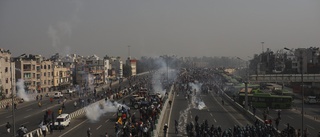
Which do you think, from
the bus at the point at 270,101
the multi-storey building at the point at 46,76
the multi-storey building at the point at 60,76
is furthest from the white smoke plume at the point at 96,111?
the multi-storey building at the point at 60,76

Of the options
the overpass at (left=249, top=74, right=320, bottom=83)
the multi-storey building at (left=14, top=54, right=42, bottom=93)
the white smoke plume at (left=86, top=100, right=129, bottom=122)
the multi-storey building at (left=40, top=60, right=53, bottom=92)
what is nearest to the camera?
the white smoke plume at (left=86, top=100, right=129, bottom=122)

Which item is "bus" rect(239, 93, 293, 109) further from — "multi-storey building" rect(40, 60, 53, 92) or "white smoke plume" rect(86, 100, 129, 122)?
"multi-storey building" rect(40, 60, 53, 92)

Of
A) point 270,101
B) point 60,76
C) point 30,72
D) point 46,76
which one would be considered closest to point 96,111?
point 270,101

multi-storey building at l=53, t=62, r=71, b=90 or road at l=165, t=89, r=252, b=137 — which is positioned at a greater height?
multi-storey building at l=53, t=62, r=71, b=90

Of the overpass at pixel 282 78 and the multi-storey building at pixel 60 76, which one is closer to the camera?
the overpass at pixel 282 78

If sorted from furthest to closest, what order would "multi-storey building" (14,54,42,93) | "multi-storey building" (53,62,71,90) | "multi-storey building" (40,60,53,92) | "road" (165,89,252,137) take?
"multi-storey building" (53,62,71,90), "multi-storey building" (40,60,53,92), "multi-storey building" (14,54,42,93), "road" (165,89,252,137)

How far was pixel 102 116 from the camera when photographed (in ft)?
120

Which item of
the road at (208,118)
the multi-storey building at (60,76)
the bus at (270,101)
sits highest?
the multi-storey building at (60,76)

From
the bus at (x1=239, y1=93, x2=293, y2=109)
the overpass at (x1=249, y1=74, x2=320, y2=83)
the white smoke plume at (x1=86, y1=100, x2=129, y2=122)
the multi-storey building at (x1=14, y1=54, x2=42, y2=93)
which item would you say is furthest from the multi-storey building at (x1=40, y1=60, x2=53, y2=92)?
the bus at (x1=239, y1=93, x2=293, y2=109)

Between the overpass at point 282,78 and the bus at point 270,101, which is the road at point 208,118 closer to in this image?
the bus at point 270,101

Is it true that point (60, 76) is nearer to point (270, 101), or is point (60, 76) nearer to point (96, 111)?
point (96, 111)

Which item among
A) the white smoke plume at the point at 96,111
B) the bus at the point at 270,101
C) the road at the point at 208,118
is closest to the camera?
the road at the point at 208,118

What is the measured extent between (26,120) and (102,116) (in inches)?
347

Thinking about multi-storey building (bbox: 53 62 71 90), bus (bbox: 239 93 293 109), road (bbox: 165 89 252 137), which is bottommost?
road (bbox: 165 89 252 137)
